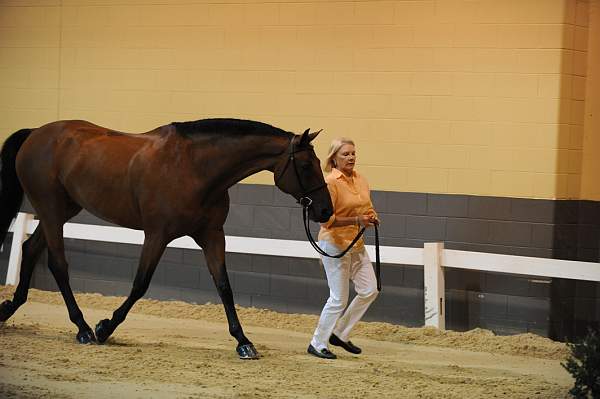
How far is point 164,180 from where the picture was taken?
271 inches


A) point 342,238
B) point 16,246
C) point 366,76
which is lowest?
point 16,246

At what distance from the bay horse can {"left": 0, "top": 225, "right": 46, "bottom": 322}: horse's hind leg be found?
0.89 ft

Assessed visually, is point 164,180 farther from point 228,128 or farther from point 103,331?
point 103,331

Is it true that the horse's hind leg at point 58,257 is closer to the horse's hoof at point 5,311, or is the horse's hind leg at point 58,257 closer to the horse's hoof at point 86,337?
the horse's hoof at point 86,337

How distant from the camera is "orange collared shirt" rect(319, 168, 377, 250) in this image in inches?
267

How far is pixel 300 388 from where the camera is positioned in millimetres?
5828

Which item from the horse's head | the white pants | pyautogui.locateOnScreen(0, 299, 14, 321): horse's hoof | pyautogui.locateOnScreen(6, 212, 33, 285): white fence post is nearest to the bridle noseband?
the horse's head

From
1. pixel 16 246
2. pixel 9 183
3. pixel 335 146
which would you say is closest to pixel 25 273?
pixel 9 183

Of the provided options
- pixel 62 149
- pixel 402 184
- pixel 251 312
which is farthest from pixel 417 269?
pixel 62 149

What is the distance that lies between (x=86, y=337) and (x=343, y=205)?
6.82 feet

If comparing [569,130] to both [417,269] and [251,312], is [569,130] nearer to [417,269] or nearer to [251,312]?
[417,269]

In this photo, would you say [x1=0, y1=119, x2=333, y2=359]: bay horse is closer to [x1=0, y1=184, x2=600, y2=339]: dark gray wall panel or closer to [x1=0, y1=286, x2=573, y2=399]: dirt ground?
[x1=0, y1=286, x2=573, y2=399]: dirt ground

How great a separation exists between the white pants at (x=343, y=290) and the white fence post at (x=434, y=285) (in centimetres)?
129

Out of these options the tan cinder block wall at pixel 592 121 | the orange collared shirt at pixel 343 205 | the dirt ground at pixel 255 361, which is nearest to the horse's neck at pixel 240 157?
the orange collared shirt at pixel 343 205
